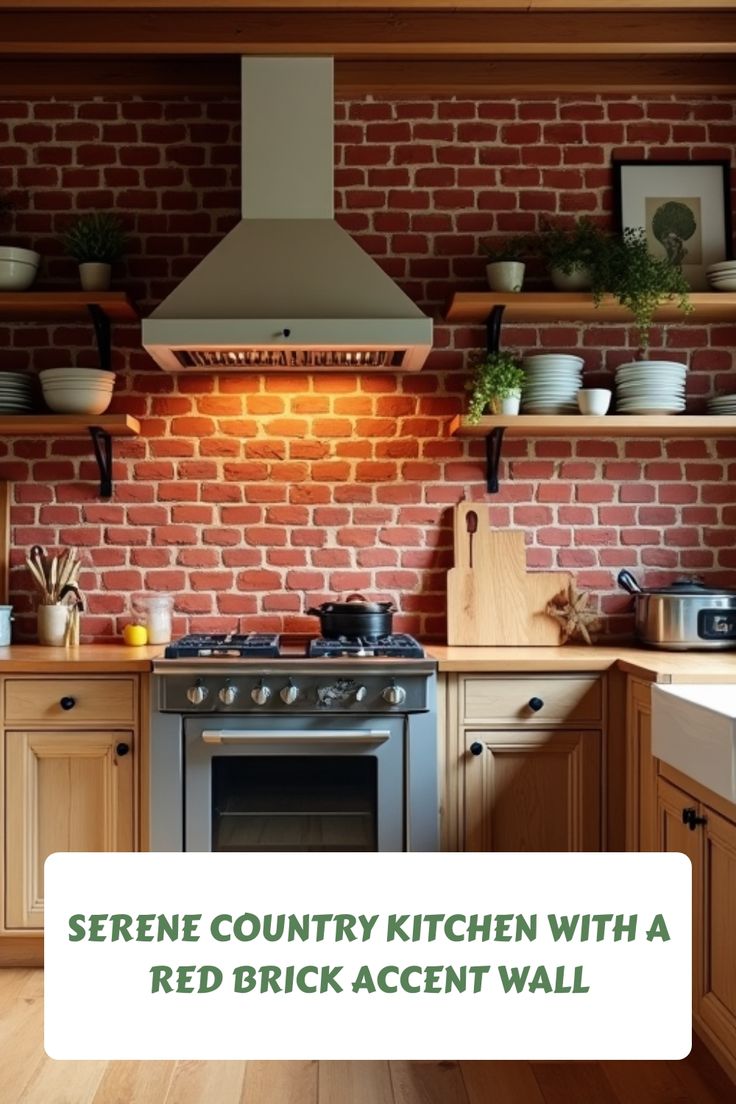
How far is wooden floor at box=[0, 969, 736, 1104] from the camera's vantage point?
2299mm

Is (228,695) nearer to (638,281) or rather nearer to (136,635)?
(136,635)

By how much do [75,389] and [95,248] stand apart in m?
0.47

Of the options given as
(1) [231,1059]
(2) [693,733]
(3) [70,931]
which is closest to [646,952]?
(2) [693,733]

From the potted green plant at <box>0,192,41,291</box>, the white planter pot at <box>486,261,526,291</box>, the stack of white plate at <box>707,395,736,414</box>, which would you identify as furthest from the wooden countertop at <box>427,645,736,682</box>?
the potted green plant at <box>0,192,41,291</box>

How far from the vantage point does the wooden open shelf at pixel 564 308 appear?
325 cm

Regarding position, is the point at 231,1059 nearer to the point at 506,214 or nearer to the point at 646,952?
the point at 646,952

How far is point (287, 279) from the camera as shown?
3.11m

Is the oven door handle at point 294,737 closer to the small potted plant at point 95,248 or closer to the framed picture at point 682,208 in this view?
the small potted plant at point 95,248

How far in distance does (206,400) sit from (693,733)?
198 cm

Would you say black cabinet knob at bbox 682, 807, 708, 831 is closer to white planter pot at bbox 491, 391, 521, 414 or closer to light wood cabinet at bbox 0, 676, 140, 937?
white planter pot at bbox 491, 391, 521, 414

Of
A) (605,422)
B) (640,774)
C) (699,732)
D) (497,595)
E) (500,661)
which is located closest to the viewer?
(699,732)

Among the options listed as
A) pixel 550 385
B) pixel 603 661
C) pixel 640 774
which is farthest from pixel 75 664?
pixel 550 385

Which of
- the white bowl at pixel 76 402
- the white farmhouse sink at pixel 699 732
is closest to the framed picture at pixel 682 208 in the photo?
the white farmhouse sink at pixel 699 732

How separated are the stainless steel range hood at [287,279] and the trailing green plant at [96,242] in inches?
16.1
